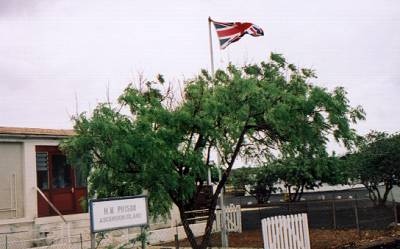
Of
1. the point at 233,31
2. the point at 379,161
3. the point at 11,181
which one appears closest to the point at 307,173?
the point at 379,161

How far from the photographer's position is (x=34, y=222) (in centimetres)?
1767

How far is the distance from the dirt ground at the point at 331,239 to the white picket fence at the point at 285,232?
113 inches

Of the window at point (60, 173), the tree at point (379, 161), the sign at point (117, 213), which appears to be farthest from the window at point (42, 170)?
the tree at point (379, 161)

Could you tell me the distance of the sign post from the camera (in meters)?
9.21

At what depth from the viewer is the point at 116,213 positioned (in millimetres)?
9633

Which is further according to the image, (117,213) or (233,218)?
(233,218)

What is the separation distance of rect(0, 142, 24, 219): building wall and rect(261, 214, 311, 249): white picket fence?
9961 mm

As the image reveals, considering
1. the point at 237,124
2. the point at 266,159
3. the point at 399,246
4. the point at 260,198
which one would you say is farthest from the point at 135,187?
the point at 260,198

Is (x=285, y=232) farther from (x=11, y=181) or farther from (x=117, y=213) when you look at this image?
(x=11, y=181)

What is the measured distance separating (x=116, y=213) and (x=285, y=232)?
450 cm

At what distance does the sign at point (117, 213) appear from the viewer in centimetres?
923

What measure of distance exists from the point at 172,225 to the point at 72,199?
4.69m

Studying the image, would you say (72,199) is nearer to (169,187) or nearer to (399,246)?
(169,187)

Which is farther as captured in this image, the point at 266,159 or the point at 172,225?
the point at 172,225
